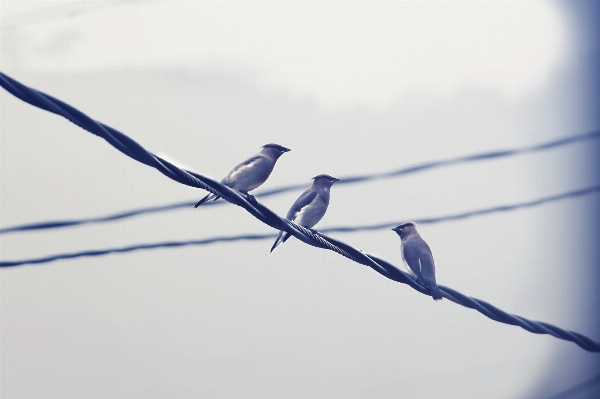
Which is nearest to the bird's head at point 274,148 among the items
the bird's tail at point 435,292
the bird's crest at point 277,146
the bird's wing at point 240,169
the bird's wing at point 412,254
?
the bird's crest at point 277,146

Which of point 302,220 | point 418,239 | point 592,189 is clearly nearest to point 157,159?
point 302,220

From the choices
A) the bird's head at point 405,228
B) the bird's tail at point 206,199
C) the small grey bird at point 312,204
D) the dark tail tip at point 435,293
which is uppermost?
the small grey bird at point 312,204

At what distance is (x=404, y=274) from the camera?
3.08 m

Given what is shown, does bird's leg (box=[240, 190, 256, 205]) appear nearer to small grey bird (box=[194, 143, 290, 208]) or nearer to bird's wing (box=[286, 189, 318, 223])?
small grey bird (box=[194, 143, 290, 208])

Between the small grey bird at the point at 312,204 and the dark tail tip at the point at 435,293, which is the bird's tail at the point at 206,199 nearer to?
the small grey bird at the point at 312,204

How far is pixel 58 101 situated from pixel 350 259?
4.47 ft

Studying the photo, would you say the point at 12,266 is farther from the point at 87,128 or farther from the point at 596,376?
the point at 596,376

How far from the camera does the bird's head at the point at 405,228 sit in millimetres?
4695

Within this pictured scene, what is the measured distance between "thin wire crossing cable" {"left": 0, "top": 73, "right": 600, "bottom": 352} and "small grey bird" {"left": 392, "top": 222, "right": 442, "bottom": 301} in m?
0.52

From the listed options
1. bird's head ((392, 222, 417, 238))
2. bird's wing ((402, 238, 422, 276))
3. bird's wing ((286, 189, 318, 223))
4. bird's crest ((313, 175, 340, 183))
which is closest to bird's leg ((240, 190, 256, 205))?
bird's wing ((286, 189, 318, 223))

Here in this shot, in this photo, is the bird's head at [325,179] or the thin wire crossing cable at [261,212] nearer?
the thin wire crossing cable at [261,212]

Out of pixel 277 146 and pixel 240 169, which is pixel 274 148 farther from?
pixel 240 169

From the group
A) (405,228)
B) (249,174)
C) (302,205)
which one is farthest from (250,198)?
(405,228)

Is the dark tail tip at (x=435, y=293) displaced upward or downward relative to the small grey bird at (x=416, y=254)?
downward
